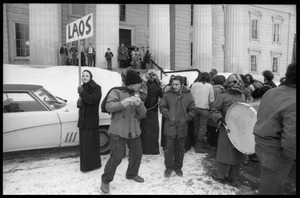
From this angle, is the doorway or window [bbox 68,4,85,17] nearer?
window [bbox 68,4,85,17]

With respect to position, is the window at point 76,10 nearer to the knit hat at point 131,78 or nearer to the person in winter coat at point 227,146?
the knit hat at point 131,78

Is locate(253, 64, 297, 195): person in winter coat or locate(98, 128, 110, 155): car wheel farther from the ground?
locate(253, 64, 297, 195): person in winter coat

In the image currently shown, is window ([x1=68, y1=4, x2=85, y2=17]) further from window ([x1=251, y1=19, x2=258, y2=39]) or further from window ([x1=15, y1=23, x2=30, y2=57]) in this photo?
window ([x1=251, y1=19, x2=258, y2=39])

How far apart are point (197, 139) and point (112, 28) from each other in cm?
1042

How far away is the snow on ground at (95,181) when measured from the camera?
3.43 meters

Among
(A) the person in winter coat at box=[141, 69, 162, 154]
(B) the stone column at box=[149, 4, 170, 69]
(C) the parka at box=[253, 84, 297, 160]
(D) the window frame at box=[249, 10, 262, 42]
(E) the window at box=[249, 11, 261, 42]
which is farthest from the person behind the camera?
(E) the window at box=[249, 11, 261, 42]

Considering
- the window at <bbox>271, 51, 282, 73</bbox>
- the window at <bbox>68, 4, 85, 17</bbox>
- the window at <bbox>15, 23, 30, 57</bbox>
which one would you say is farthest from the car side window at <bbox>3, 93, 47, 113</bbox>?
the window at <bbox>271, 51, 282, 73</bbox>

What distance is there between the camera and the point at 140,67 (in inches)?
612

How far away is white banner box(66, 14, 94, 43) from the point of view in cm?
421

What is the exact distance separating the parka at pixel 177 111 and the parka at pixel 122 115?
605 millimetres

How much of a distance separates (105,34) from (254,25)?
21.2 metres

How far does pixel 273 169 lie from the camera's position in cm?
245

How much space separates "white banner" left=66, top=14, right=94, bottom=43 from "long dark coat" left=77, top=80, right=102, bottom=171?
1161 mm

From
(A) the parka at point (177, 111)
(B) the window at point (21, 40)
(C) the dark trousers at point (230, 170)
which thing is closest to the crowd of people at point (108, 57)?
(B) the window at point (21, 40)
